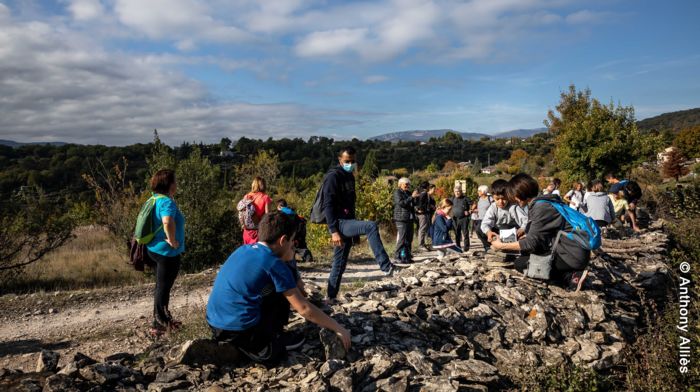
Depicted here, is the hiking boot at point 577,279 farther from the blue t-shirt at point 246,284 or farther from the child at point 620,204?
the child at point 620,204

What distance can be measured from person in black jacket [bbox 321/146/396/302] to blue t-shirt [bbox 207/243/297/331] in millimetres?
1875

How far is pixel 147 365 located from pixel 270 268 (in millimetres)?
1418

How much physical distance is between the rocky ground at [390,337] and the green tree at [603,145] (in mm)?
15899

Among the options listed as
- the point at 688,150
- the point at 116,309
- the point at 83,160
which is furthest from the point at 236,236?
the point at 83,160

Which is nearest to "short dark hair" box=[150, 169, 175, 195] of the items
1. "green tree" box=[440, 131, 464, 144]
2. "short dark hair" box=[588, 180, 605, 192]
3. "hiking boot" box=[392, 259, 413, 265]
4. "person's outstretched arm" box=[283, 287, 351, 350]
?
"person's outstretched arm" box=[283, 287, 351, 350]

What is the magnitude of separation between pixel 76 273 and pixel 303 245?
6.75m

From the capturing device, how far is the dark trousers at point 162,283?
453cm

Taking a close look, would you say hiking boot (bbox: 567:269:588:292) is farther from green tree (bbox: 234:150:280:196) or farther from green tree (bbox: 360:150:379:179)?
green tree (bbox: 234:150:280:196)

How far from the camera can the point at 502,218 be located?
22.9 ft

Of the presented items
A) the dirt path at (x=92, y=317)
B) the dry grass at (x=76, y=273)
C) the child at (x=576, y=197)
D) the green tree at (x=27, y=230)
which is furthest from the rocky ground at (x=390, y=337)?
the child at (x=576, y=197)

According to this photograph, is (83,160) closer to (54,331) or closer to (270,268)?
(54,331)

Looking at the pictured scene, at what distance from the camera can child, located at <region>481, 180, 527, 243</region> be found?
6141 mm

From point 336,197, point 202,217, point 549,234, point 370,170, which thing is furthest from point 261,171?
point 549,234

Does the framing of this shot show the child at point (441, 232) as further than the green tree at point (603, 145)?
No
